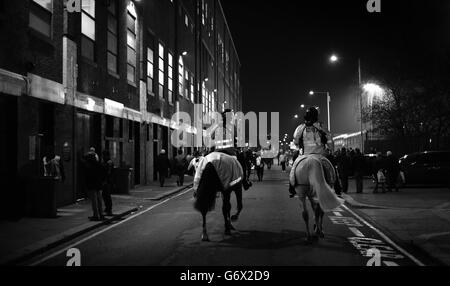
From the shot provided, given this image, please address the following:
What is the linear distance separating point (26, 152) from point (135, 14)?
14.0 meters

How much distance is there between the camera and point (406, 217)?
12750 mm

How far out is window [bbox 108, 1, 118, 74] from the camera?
2236 centimetres

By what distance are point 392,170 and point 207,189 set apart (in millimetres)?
13415

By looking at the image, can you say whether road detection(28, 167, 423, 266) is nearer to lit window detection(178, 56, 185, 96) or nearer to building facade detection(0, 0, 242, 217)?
building facade detection(0, 0, 242, 217)

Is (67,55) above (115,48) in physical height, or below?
below

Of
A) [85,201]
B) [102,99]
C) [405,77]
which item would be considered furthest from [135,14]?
[405,77]

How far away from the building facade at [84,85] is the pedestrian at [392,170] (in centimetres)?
1062

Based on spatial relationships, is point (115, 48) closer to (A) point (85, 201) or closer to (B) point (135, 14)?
(B) point (135, 14)

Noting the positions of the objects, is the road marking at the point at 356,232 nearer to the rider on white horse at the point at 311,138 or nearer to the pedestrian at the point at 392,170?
the rider on white horse at the point at 311,138

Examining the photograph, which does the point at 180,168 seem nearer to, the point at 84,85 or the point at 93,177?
the point at 84,85

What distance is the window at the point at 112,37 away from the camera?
22.4 meters

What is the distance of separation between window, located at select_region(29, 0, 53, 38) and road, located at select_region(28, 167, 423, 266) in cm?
652
